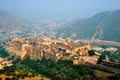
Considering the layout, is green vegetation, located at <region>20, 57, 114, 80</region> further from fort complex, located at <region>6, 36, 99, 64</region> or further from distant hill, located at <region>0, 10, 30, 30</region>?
distant hill, located at <region>0, 10, 30, 30</region>

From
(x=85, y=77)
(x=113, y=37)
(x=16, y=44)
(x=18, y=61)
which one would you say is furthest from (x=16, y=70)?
(x=113, y=37)

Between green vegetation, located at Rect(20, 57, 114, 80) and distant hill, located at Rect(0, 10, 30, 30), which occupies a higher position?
distant hill, located at Rect(0, 10, 30, 30)

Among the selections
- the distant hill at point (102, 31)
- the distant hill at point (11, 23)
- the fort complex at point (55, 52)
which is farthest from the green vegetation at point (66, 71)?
the distant hill at point (11, 23)

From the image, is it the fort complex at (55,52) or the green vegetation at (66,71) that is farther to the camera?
the fort complex at (55,52)

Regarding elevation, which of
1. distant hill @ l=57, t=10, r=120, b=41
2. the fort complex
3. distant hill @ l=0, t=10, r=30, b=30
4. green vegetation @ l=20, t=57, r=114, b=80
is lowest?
green vegetation @ l=20, t=57, r=114, b=80

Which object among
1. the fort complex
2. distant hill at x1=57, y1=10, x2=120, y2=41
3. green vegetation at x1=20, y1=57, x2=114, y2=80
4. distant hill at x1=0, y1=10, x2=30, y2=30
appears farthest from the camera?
distant hill at x1=0, y1=10, x2=30, y2=30

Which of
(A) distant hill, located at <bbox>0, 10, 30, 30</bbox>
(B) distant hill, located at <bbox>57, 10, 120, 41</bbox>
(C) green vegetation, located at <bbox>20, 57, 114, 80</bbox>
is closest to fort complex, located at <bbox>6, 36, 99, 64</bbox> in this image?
(C) green vegetation, located at <bbox>20, 57, 114, 80</bbox>

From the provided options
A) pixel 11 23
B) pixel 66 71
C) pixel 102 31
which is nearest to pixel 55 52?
pixel 66 71

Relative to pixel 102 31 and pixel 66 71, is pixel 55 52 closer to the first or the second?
pixel 66 71

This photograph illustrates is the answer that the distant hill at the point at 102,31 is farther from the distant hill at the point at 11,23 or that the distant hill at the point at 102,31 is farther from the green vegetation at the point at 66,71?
the green vegetation at the point at 66,71

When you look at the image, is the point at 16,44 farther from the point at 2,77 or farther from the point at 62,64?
the point at 2,77

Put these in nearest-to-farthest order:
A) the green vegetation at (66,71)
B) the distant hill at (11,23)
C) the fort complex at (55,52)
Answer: the green vegetation at (66,71) → the fort complex at (55,52) → the distant hill at (11,23)
